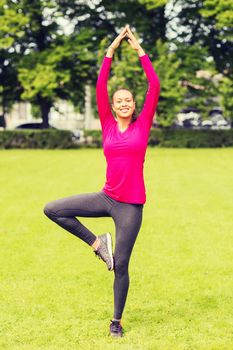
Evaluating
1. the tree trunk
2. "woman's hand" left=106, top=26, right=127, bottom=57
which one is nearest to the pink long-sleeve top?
"woman's hand" left=106, top=26, right=127, bottom=57

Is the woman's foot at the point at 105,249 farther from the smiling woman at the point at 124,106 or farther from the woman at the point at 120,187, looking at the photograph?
the smiling woman at the point at 124,106

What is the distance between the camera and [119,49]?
1780 inches

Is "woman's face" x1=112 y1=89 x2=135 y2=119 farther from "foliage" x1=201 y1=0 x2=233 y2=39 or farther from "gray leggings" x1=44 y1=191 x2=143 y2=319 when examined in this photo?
"foliage" x1=201 y1=0 x2=233 y2=39

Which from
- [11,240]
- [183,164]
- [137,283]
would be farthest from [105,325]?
[183,164]

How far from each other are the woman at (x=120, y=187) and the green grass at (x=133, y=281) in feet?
2.08

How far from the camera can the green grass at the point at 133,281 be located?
20.8 feet

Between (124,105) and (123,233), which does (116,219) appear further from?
(124,105)

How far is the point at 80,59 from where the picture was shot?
149ft

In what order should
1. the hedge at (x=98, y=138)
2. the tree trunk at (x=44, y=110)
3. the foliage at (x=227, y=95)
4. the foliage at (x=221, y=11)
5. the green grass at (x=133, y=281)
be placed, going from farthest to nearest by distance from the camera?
the tree trunk at (x=44, y=110), the foliage at (x=227, y=95), the hedge at (x=98, y=138), the foliage at (x=221, y=11), the green grass at (x=133, y=281)

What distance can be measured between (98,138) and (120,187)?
39.2 metres

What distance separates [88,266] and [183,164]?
1984cm

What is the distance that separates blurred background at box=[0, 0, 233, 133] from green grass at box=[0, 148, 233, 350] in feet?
89.3

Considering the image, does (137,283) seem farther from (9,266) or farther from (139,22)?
(139,22)

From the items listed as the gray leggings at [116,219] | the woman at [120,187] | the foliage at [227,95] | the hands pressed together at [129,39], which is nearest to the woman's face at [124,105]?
the woman at [120,187]
